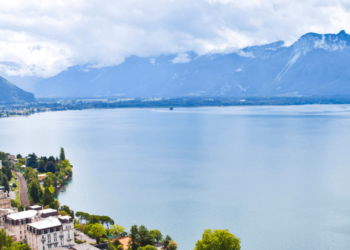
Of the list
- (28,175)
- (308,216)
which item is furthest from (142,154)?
(308,216)

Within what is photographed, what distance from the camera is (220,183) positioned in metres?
24.6

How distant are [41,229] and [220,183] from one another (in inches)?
521

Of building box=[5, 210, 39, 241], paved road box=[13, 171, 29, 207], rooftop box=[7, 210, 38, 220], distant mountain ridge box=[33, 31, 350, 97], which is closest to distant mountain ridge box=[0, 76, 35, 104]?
distant mountain ridge box=[33, 31, 350, 97]

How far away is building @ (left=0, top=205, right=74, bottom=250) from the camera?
14070 mm

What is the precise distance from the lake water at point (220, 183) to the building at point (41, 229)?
4.13 meters

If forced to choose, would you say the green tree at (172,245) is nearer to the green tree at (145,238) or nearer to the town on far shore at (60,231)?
the town on far shore at (60,231)

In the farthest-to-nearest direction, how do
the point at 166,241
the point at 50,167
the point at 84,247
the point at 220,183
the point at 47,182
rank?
the point at 50,167 → the point at 220,183 → the point at 47,182 → the point at 166,241 → the point at 84,247

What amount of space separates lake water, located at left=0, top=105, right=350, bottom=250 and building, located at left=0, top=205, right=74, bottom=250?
163 inches

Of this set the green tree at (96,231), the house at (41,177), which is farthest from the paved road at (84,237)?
the house at (41,177)

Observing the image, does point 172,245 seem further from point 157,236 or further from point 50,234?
point 50,234

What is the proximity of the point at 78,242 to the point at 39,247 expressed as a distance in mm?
1549

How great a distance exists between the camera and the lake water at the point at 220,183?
1759cm

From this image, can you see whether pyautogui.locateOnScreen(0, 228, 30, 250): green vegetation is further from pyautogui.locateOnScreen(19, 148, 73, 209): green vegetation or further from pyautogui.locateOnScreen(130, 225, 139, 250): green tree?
pyautogui.locateOnScreen(19, 148, 73, 209): green vegetation

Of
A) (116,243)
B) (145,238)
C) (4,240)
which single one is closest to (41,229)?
(4,240)
